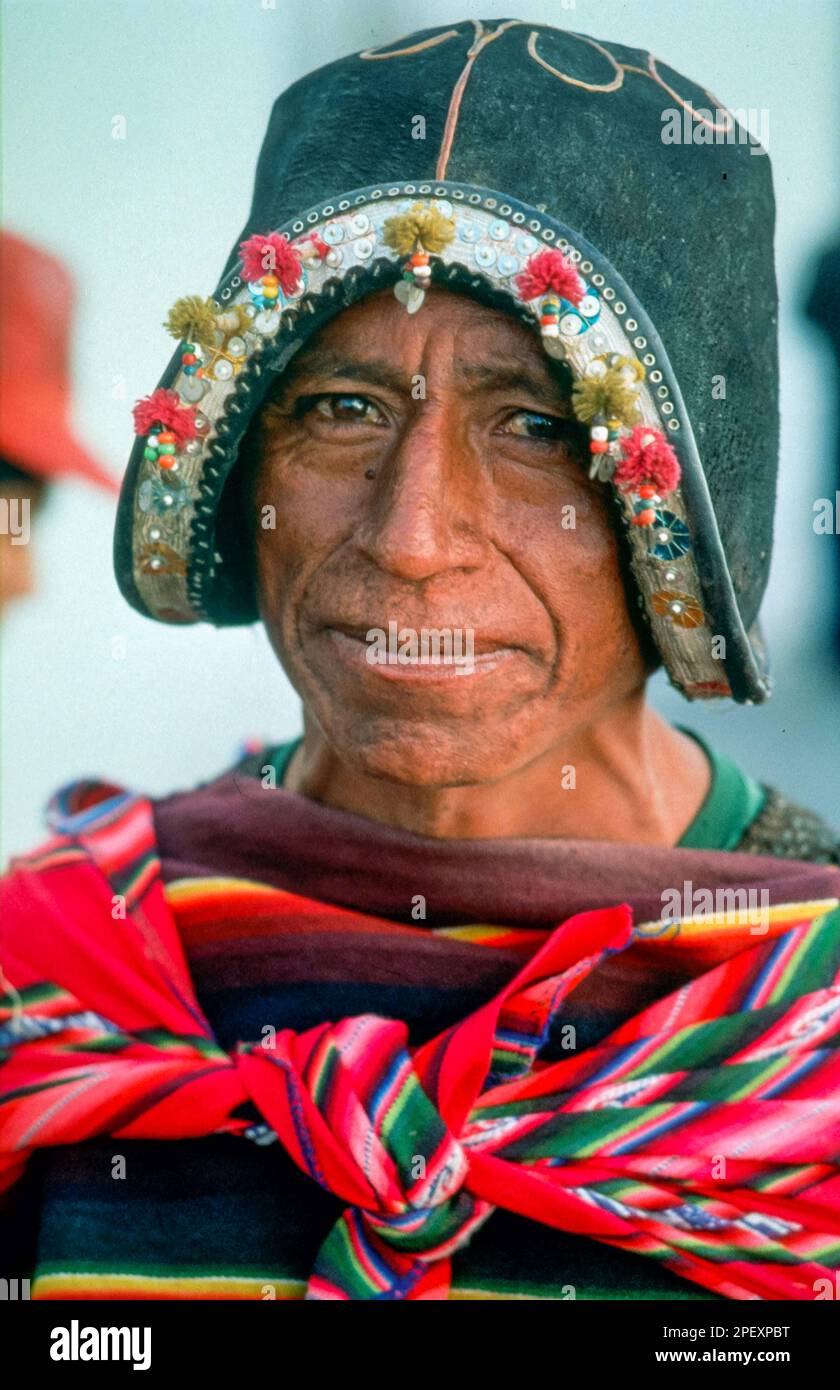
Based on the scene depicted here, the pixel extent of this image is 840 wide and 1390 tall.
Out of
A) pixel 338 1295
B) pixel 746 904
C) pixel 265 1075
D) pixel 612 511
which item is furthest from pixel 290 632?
pixel 338 1295

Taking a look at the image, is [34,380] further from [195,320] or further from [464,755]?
[464,755]

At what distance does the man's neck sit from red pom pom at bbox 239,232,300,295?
77cm

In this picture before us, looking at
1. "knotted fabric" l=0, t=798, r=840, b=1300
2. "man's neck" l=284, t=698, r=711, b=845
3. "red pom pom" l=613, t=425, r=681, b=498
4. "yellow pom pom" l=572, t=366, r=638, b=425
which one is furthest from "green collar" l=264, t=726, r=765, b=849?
"yellow pom pom" l=572, t=366, r=638, b=425

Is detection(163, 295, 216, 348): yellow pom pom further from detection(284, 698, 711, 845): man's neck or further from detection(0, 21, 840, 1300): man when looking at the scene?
detection(284, 698, 711, 845): man's neck

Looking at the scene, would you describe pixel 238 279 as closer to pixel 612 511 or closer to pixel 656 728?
pixel 612 511

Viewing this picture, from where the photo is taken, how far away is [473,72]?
2125mm

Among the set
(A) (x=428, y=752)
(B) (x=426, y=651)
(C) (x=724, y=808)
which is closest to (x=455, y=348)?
(B) (x=426, y=651)

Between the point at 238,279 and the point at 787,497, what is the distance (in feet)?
3.65

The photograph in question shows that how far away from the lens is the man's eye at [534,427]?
6.91ft

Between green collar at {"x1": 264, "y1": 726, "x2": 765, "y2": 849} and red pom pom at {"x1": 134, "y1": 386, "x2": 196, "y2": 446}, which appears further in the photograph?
green collar at {"x1": 264, "y1": 726, "x2": 765, "y2": 849}

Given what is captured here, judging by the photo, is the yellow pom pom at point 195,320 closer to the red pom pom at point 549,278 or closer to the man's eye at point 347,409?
the man's eye at point 347,409

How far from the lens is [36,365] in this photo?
145 inches

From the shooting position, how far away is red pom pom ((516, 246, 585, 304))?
6.44 ft

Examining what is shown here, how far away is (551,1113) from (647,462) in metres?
Answer: 0.97
